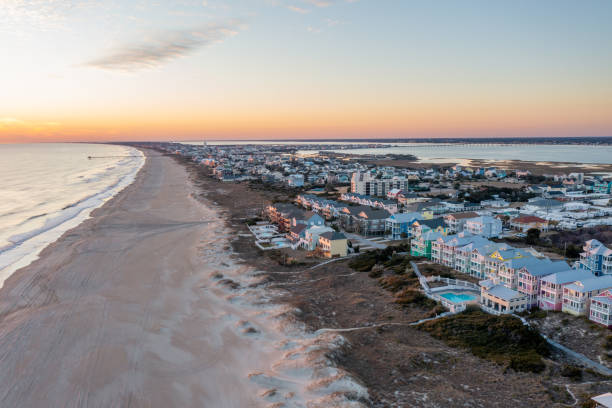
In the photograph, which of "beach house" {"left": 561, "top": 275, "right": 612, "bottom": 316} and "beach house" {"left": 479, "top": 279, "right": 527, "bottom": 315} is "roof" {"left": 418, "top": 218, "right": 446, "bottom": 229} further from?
"beach house" {"left": 561, "top": 275, "right": 612, "bottom": 316}

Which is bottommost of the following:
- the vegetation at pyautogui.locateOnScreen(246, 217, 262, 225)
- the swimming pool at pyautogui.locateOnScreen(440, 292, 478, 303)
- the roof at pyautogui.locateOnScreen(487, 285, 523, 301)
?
the swimming pool at pyautogui.locateOnScreen(440, 292, 478, 303)

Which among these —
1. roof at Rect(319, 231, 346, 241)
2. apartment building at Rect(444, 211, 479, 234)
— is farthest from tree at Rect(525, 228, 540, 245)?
roof at Rect(319, 231, 346, 241)

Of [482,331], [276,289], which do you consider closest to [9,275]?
[276,289]

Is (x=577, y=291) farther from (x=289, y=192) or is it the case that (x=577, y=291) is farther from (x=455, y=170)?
(x=455, y=170)

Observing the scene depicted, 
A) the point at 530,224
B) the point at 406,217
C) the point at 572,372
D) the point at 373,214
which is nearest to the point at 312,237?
the point at 373,214

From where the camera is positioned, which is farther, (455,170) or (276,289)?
(455,170)

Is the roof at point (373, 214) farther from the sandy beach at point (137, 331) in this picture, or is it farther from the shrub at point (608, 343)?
the shrub at point (608, 343)

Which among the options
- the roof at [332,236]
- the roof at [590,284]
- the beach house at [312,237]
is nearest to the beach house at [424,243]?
the roof at [332,236]
